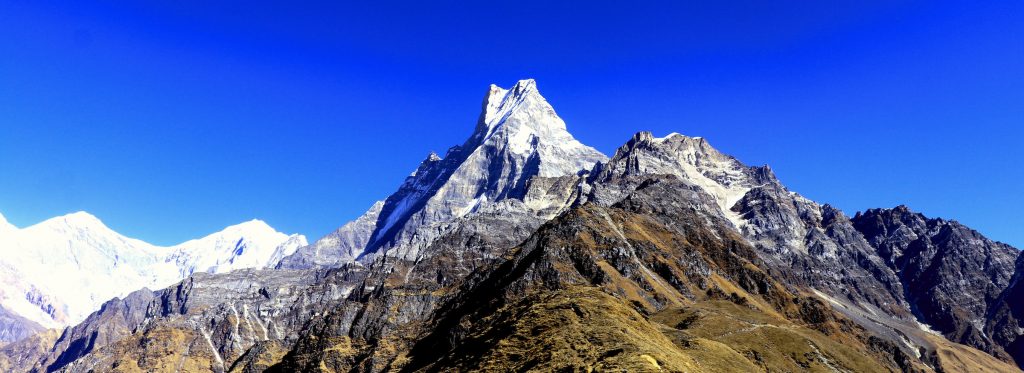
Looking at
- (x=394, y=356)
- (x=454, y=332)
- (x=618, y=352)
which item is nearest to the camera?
(x=618, y=352)

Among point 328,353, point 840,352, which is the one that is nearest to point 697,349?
point 840,352

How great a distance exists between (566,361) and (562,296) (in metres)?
31.1

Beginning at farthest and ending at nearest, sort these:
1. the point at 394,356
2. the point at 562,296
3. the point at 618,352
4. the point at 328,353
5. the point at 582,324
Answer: the point at 328,353
the point at 394,356
the point at 562,296
the point at 582,324
the point at 618,352

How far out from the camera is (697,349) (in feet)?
398

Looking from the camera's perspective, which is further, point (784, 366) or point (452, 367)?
point (784, 366)

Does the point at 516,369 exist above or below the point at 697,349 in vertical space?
below

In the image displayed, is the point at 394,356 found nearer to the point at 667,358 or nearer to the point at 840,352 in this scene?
the point at 667,358

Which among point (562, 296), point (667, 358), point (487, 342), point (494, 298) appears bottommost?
point (667, 358)

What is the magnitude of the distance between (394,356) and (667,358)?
108 m

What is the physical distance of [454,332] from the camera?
Answer: 139 m

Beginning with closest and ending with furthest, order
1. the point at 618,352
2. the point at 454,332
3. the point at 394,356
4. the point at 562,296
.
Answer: the point at 618,352 → the point at 562,296 → the point at 454,332 → the point at 394,356

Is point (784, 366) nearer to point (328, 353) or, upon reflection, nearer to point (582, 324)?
point (582, 324)

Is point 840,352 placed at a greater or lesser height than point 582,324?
greater

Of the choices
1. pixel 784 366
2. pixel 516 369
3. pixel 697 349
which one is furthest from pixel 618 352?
pixel 784 366
